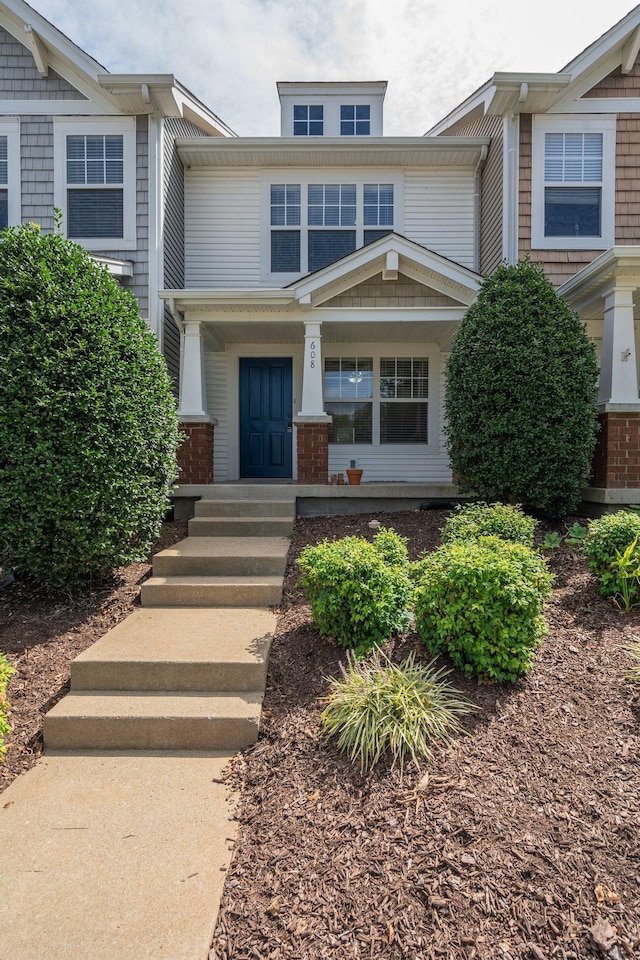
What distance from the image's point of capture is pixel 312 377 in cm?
657

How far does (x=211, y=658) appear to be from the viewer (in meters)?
A: 3.10

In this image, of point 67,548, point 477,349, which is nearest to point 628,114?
point 477,349

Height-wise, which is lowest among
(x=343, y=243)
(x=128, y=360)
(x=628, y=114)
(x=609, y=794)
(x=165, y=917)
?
(x=165, y=917)

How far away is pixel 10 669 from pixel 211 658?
1.10m

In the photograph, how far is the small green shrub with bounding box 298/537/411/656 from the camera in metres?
3.08

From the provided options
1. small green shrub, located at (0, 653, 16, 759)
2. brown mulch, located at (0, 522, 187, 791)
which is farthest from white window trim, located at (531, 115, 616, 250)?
small green shrub, located at (0, 653, 16, 759)

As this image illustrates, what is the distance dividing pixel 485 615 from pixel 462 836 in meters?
1.02

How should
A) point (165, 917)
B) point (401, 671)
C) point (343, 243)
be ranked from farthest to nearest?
point (343, 243)
point (401, 671)
point (165, 917)

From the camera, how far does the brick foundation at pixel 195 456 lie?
6.33 metres

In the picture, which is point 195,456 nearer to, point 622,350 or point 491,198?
point 622,350

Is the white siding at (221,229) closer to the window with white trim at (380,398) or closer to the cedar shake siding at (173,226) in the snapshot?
the cedar shake siding at (173,226)

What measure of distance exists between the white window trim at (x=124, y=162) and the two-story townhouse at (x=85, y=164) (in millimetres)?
13

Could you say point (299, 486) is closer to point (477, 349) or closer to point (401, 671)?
point (477, 349)

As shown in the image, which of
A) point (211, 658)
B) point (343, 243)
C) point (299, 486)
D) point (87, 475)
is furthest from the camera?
point (343, 243)
